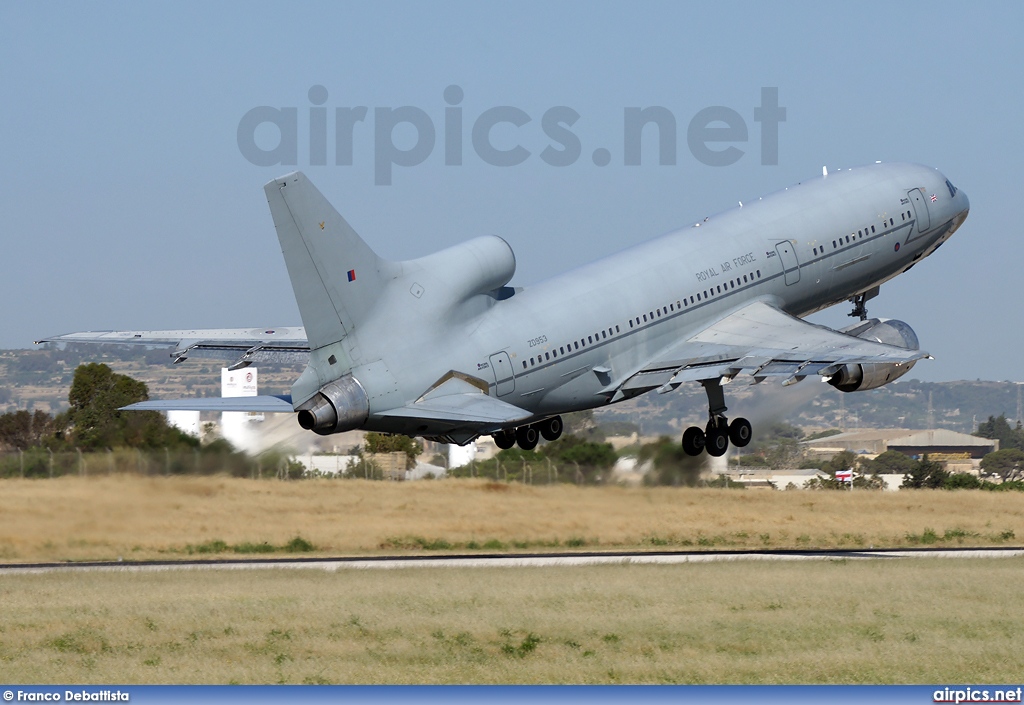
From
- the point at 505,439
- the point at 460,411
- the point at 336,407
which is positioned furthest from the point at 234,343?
the point at 460,411

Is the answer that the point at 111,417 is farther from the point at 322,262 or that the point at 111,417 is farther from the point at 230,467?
the point at 322,262

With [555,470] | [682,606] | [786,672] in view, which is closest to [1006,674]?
[786,672]

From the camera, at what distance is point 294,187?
35.2 metres

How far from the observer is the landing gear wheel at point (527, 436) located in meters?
44.9

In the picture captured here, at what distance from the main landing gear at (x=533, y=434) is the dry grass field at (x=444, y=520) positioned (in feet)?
27.9

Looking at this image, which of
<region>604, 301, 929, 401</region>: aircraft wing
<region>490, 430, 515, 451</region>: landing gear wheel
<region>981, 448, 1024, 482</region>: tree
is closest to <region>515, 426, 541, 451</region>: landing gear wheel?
<region>490, 430, 515, 451</region>: landing gear wheel

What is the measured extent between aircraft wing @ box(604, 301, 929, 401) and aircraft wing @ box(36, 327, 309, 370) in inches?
389

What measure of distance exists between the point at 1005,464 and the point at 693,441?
257 ft

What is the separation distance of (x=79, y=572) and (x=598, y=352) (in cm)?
2023

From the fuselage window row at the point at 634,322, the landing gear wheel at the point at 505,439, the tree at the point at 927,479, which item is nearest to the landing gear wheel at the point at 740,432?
the fuselage window row at the point at 634,322

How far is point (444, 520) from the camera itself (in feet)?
193

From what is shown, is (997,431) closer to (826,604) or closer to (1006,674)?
(826,604)

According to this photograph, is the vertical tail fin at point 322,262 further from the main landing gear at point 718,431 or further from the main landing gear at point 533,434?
the main landing gear at point 718,431

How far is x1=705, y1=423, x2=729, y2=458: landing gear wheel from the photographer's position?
4559 cm
